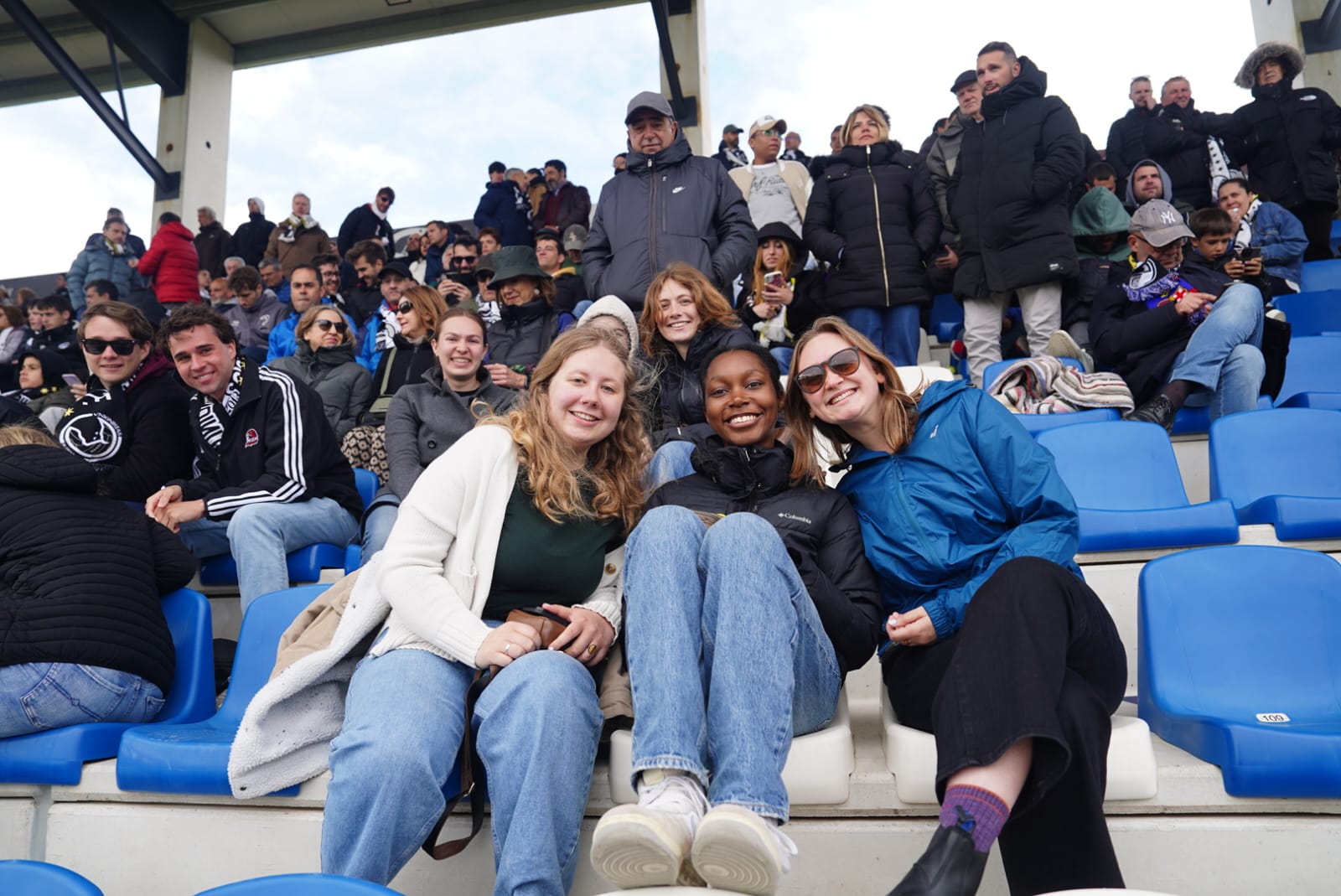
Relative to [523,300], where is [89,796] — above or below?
below

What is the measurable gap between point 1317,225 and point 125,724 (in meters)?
6.54

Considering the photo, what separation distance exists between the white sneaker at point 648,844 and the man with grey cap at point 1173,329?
285cm

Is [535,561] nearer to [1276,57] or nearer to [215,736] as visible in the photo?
[215,736]

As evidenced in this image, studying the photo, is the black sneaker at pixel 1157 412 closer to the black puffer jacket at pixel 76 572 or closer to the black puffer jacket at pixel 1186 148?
the black puffer jacket at pixel 1186 148

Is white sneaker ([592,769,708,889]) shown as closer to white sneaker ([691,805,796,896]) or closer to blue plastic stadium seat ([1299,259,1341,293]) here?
white sneaker ([691,805,796,896])

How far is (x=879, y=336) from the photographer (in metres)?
4.71

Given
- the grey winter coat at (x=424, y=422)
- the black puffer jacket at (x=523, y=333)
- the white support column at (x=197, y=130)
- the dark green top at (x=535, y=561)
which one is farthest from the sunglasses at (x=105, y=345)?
the white support column at (x=197, y=130)

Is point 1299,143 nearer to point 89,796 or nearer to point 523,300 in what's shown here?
point 523,300

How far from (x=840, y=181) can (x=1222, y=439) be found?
8.25ft

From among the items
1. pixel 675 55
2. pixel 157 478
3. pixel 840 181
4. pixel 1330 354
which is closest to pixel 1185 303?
pixel 1330 354

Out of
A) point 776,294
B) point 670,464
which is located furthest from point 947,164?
point 670,464

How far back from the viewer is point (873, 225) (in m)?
4.66

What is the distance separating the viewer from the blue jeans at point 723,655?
4.64 ft

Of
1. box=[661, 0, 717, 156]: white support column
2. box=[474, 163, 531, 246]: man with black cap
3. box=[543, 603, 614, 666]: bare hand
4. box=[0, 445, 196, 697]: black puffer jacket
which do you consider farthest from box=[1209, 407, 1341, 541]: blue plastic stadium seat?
box=[661, 0, 717, 156]: white support column
